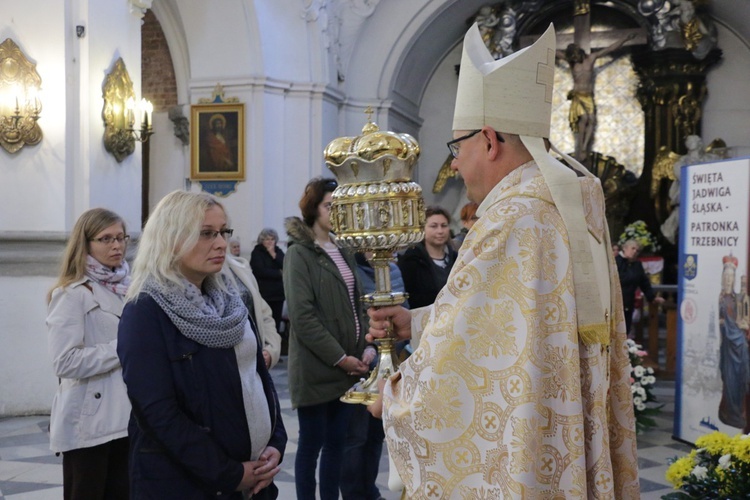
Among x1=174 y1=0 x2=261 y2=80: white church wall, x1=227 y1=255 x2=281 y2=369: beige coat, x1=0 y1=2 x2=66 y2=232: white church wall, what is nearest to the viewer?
x1=227 y1=255 x2=281 y2=369: beige coat

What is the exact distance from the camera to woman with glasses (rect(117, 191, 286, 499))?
7.73 feet

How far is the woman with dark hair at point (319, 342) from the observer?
3881mm

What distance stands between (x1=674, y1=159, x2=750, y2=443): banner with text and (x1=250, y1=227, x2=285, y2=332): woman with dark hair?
15.6 ft

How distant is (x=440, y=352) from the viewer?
1.94 m

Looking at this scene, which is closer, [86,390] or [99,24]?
[86,390]

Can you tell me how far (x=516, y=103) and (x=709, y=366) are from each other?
4.41 m

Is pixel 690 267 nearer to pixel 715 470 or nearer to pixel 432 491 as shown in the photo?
pixel 715 470

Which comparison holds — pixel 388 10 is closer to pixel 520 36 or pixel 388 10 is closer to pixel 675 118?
pixel 520 36

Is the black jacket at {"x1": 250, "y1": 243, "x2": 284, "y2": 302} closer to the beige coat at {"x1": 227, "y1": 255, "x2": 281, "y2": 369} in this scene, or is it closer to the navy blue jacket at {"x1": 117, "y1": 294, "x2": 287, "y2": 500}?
the beige coat at {"x1": 227, "y1": 255, "x2": 281, "y2": 369}

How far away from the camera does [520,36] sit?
49.2 feet

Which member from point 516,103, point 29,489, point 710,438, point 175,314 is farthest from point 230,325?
point 29,489

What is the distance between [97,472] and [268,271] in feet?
21.0

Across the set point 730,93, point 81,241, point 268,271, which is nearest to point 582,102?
point 730,93

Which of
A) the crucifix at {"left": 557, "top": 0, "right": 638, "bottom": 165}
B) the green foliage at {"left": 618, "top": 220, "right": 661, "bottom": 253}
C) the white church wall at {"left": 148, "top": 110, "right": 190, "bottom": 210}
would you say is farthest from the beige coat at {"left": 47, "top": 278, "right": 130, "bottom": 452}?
the crucifix at {"left": 557, "top": 0, "right": 638, "bottom": 165}
